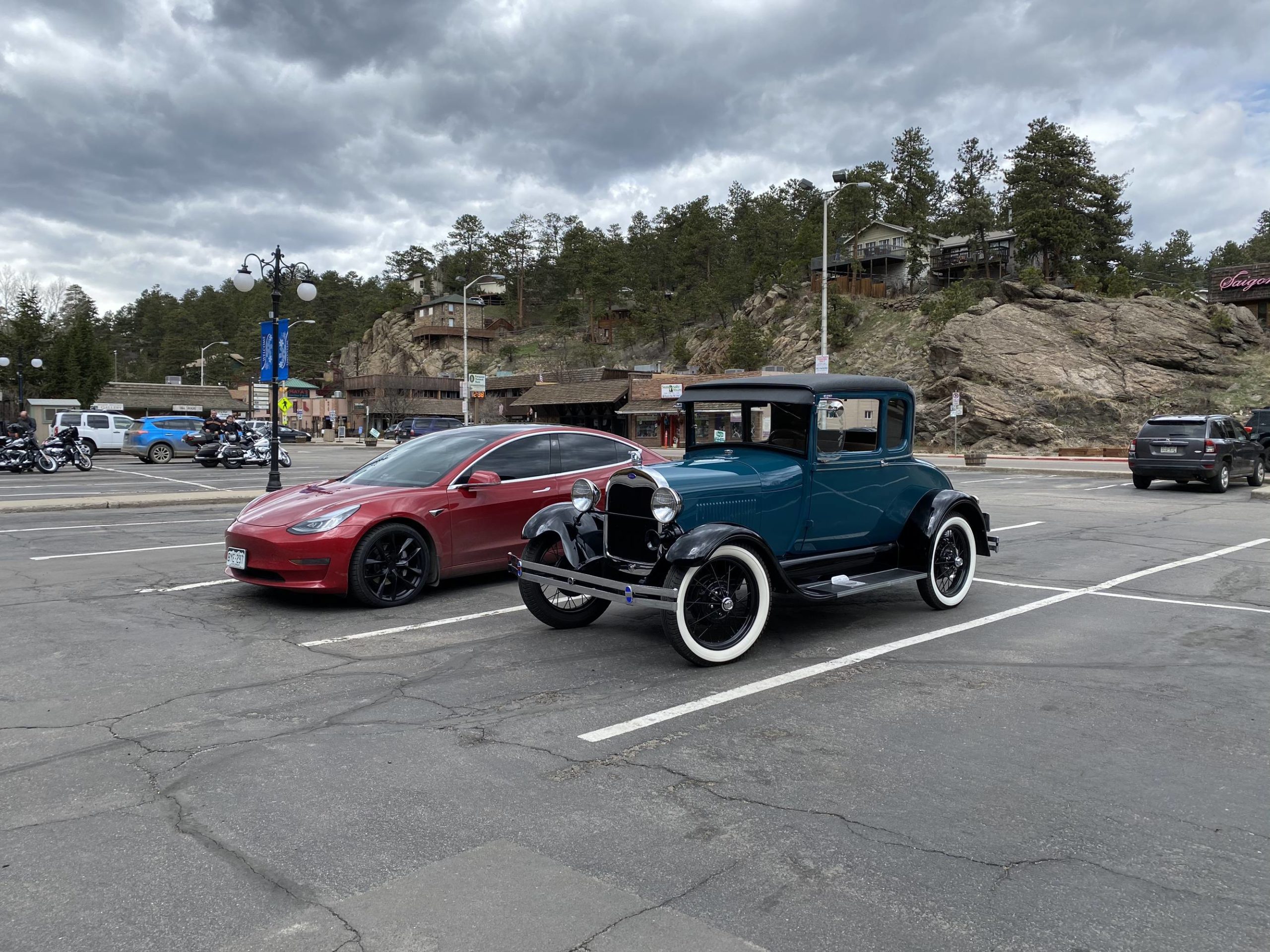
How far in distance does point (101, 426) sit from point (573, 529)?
41872mm

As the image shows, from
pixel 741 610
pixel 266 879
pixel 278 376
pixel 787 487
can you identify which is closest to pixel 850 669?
pixel 741 610

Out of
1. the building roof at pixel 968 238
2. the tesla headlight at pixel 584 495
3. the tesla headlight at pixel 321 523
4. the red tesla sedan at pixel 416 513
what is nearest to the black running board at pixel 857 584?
the tesla headlight at pixel 584 495

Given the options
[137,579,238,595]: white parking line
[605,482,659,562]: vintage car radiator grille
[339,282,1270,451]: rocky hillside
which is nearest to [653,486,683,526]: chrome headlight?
[605,482,659,562]: vintage car radiator grille

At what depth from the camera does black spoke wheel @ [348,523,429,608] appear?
7648mm

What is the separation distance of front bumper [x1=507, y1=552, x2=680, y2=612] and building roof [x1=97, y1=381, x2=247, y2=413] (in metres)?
81.6

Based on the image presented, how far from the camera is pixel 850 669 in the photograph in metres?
6.02

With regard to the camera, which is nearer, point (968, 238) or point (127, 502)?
point (127, 502)

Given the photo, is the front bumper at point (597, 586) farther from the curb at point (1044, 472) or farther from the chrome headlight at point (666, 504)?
the curb at point (1044, 472)

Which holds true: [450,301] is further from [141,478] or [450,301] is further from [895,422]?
[895,422]

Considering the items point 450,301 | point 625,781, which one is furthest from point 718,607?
point 450,301

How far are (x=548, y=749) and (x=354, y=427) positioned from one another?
326ft

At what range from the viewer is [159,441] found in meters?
34.3

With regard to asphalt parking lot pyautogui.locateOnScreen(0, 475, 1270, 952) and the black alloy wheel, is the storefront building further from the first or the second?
the black alloy wheel

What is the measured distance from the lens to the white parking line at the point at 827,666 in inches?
192
